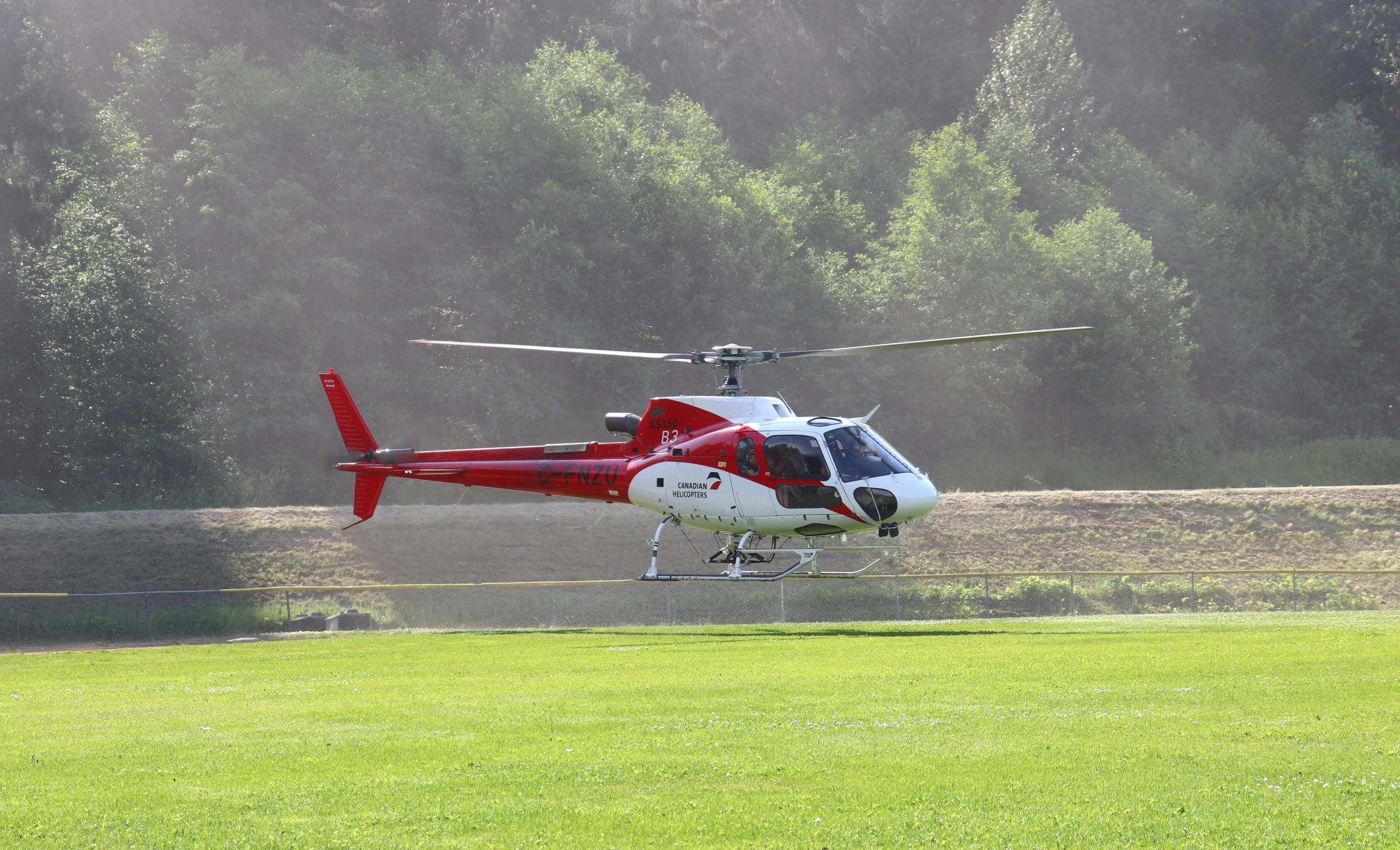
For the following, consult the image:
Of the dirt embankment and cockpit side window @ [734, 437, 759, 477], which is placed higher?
cockpit side window @ [734, 437, 759, 477]

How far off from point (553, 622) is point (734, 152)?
178ft

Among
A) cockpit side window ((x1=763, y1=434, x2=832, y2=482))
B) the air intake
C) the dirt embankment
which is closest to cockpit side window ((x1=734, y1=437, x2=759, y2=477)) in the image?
cockpit side window ((x1=763, y1=434, x2=832, y2=482))

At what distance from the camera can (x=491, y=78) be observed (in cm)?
5581

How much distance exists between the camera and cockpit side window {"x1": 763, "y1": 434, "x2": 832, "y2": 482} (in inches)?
856

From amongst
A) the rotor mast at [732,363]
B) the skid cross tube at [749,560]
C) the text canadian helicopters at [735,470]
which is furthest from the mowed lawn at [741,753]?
the rotor mast at [732,363]

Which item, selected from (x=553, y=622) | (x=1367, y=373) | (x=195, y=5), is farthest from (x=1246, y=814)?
(x=1367, y=373)

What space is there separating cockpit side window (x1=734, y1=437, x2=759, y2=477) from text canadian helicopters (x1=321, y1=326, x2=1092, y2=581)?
19 millimetres

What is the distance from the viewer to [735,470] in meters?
22.6

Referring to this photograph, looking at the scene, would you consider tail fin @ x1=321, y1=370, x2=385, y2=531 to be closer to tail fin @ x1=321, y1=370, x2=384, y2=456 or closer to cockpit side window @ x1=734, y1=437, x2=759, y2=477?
tail fin @ x1=321, y1=370, x2=384, y2=456

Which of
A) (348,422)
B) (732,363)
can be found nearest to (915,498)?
(732,363)

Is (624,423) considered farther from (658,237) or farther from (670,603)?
(658,237)

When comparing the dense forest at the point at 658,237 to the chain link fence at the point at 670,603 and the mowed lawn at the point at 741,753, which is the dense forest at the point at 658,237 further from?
the mowed lawn at the point at 741,753

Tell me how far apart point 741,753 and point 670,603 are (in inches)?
766

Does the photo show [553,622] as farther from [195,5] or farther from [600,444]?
[195,5]
